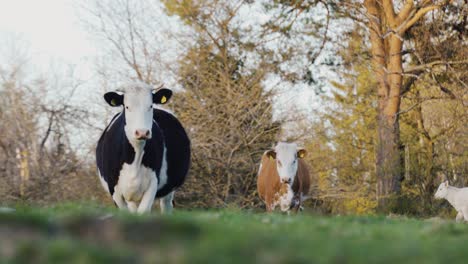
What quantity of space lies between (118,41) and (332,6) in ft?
25.8

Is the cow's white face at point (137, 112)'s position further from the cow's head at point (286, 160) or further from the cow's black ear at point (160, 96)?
the cow's head at point (286, 160)

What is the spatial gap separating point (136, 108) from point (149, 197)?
1.22 m

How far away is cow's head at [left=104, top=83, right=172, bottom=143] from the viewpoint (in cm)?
1049

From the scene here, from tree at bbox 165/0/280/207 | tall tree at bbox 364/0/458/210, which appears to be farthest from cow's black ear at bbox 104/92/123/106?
tall tree at bbox 364/0/458/210

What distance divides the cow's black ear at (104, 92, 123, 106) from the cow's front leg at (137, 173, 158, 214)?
123 centimetres

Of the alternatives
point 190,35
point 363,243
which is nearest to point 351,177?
point 190,35

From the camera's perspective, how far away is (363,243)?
15.2ft

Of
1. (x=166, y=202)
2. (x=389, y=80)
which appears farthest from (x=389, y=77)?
(x=166, y=202)

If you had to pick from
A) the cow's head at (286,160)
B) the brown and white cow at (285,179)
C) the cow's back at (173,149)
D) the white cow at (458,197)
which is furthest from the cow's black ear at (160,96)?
the white cow at (458,197)

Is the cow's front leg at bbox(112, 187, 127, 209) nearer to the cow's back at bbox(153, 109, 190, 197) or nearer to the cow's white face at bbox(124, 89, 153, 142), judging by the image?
the cow's white face at bbox(124, 89, 153, 142)

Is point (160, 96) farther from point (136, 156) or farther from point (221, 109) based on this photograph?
point (221, 109)

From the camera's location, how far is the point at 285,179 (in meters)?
15.2

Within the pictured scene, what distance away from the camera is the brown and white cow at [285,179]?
625 inches

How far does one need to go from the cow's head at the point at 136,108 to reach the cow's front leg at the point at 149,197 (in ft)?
2.06
